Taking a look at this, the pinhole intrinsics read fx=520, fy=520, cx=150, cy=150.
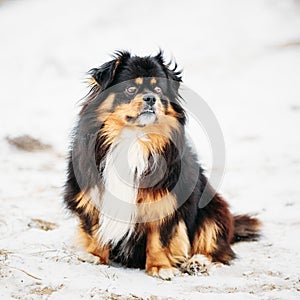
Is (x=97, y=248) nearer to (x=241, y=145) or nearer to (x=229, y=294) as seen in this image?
(x=229, y=294)

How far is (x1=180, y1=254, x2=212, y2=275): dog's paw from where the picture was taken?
4.20 m

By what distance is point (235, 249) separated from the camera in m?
4.85

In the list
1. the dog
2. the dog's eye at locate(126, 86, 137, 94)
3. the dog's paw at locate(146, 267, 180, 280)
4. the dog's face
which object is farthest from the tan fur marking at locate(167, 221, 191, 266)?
the dog's eye at locate(126, 86, 137, 94)

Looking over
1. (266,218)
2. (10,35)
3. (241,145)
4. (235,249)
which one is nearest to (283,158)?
(241,145)

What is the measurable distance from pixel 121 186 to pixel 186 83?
7.68m

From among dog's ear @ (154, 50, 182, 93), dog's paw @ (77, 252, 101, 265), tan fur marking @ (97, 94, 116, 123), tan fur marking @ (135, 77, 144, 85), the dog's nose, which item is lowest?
dog's paw @ (77, 252, 101, 265)

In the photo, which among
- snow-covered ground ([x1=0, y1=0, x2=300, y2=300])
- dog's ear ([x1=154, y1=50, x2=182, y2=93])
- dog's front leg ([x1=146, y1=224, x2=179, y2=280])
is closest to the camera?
snow-covered ground ([x1=0, y1=0, x2=300, y2=300])

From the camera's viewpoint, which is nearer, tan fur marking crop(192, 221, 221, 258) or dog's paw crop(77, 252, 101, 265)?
dog's paw crop(77, 252, 101, 265)

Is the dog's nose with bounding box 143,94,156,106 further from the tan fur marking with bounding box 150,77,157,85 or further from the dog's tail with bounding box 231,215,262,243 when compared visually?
the dog's tail with bounding box 231,215,262,243

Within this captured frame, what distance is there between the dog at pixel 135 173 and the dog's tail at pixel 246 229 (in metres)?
0.74

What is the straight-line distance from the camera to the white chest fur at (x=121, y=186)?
4055 millimetres

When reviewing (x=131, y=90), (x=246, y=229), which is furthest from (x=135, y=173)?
(x=246, y=229)

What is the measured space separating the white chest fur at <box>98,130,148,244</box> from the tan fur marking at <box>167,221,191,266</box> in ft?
1.22

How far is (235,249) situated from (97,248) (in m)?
1.37
